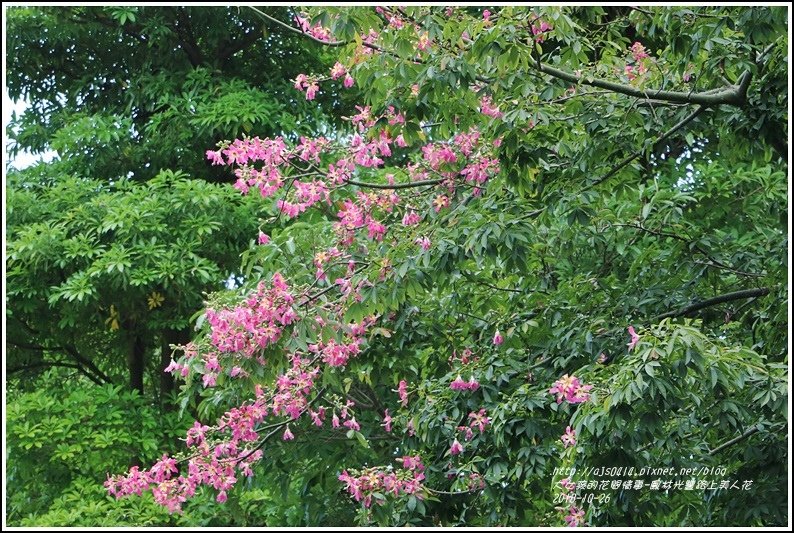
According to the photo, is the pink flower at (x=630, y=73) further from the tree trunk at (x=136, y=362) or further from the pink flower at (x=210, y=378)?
the tree trunk at (x=136, y=362)

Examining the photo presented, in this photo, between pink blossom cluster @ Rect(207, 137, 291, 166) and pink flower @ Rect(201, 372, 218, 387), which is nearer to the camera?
pink flower @ Rect(201, 372, 218, 387)

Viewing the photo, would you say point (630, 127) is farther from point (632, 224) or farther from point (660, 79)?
point (632, 224)

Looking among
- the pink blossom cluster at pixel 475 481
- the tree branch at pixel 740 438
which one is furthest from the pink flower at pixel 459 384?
the tree branch at pixel 740 438

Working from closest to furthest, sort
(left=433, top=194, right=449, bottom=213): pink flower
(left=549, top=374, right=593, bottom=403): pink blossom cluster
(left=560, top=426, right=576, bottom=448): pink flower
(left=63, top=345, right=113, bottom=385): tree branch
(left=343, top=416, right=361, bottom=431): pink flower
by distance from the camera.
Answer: (left=549, top=374, right=593, bottom=403): pink blossom cluster → (left=560, top=426, right=576, bottom=448): pink flower → (left=343, top=416, right=361, bottom=431): pink flower → (left=433, top=194, right=449, bottom=213): pink flower → (left=63, top=345, right=113, bottom=385): tree branch

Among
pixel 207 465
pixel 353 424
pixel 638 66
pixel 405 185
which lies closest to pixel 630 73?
pixel 638 66

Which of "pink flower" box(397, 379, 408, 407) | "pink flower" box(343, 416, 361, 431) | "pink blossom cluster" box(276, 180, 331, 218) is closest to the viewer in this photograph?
"pink blossom cluster" box(276, 180, 331, 218)

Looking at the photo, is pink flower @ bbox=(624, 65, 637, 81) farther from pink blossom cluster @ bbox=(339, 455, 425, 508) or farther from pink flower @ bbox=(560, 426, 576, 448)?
pink blossom cluster @ bbox=(339, 455, 425, 508)

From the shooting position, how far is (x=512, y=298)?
5941 mm

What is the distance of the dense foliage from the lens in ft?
15.2

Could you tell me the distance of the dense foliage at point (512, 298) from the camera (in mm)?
4641

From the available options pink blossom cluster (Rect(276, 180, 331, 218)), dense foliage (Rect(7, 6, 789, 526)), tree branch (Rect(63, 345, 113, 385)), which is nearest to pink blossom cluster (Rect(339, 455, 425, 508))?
dense foliage (Rect(7, 6, 789, 526))

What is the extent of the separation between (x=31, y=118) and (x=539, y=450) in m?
6.52

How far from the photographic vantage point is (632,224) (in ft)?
19.7

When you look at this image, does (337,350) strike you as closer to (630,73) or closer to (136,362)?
(630,73)
